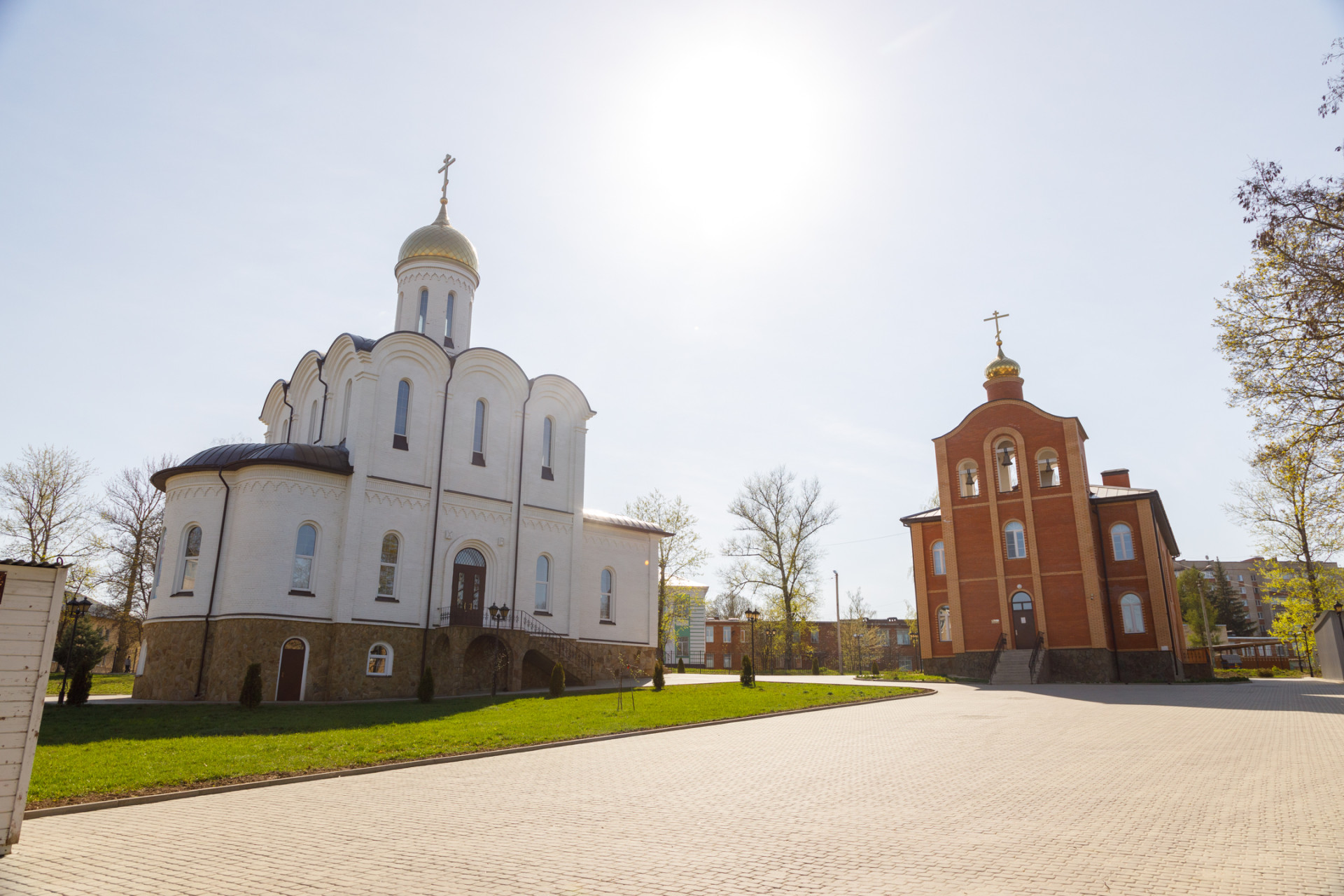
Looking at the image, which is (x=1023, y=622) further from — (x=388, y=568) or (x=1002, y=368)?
(x=388, y=568)

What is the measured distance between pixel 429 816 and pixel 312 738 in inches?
236

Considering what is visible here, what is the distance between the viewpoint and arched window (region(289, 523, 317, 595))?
69.2 feet

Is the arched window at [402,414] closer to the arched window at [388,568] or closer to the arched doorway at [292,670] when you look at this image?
the arched window at [388,568]

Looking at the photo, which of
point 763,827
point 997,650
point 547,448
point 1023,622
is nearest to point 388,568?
point 547,448

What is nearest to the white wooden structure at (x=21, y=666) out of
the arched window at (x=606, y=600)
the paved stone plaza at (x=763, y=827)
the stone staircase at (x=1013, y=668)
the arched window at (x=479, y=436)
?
the paved stone plaza at (x=763, y=827)

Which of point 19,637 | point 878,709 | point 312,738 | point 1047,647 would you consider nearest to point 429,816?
point 19,637

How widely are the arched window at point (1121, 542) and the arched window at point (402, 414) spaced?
26.8 m

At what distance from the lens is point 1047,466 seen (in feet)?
103

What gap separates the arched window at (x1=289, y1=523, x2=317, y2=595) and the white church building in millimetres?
50

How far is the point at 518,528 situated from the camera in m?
25.6

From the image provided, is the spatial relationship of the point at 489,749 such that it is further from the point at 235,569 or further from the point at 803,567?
the point at 803,567

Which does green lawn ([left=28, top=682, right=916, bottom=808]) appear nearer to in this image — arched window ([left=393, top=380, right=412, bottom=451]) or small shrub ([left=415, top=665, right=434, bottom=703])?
small shrub ([left=415, top=665, right=434, bottom=703])

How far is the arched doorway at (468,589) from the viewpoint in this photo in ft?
76.9

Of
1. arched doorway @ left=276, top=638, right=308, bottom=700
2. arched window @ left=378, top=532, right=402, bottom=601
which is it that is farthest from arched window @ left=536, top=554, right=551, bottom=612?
arched doorway @ left=276, top=638, right=308, bottom=700
